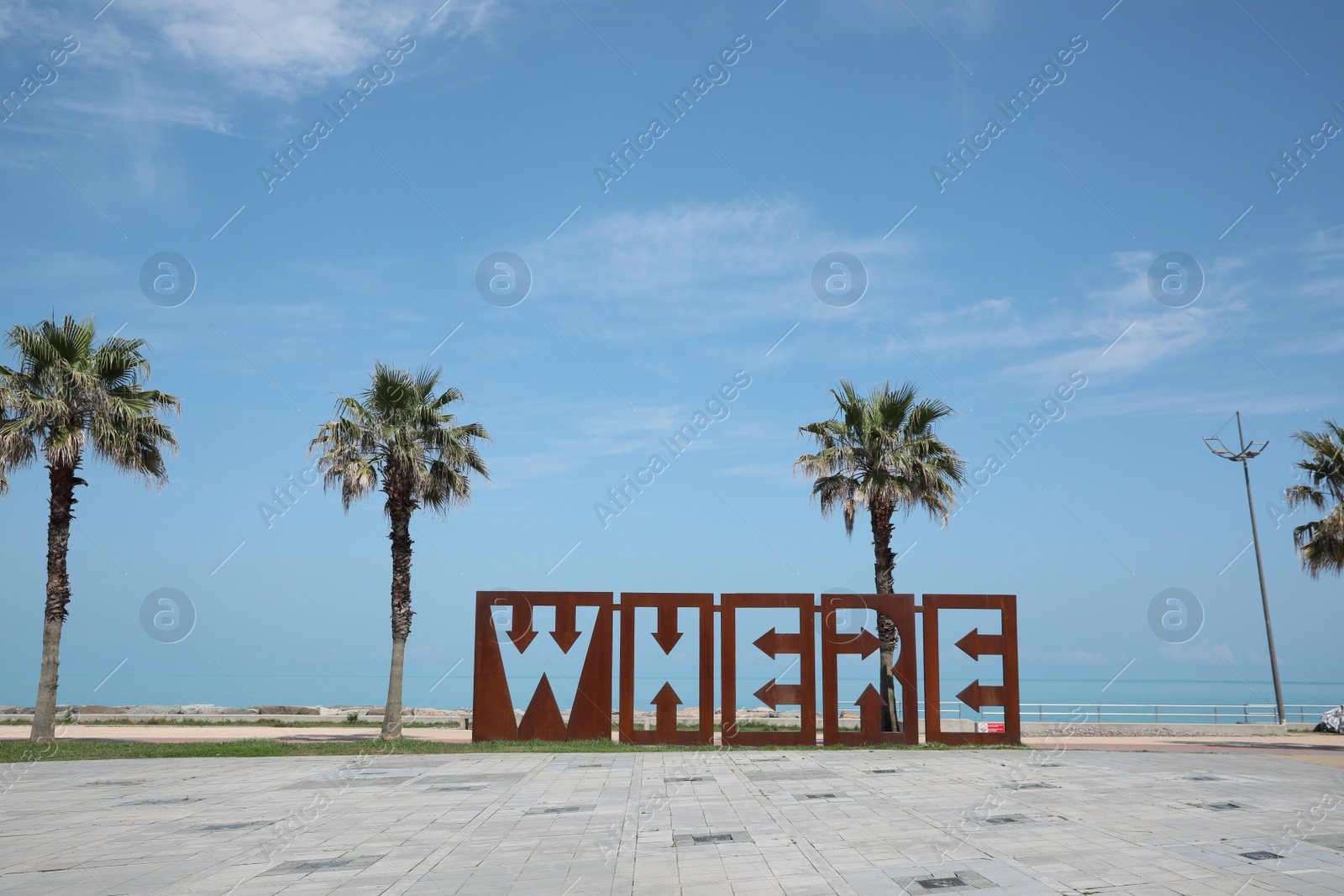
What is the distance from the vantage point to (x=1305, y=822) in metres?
10.8

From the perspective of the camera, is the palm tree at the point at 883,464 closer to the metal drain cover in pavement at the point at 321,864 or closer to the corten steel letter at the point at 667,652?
the corten steel letter at the point at 667,652

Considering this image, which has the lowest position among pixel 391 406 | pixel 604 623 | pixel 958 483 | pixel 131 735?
pixel 131 735

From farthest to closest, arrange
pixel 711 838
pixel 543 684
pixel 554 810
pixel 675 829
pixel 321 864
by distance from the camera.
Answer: pixel 543 684
pixel 554 810
pixel 675 829
pixel 711 838
pixel 321 864

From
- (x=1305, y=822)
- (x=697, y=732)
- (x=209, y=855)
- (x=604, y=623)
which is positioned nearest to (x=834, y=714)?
(x=697, y=732)

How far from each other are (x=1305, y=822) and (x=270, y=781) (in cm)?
1424

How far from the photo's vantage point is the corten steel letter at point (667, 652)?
20.2 m

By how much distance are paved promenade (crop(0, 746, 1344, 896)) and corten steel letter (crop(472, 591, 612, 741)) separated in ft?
9.43

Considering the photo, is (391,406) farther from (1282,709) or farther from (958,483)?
(1282,709)

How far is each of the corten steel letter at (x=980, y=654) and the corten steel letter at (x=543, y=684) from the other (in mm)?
6980

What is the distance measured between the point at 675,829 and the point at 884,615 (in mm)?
11593

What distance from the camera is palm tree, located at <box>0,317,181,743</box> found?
66.1ft

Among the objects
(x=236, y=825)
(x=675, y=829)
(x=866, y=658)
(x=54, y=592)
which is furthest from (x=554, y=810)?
(x=54, y=592)

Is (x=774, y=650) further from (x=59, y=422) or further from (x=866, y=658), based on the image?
(x=59, y=422)

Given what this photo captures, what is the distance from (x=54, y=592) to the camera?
2052 cm
